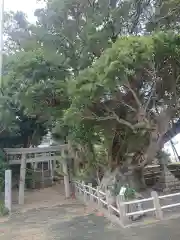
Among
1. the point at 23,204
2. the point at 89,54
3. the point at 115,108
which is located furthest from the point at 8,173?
the point at 89,54

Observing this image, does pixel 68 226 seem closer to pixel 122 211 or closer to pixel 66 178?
pixel 122 211

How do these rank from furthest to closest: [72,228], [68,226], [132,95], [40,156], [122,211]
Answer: [40,156] → [132,95] → [68,226] → [72,228] → [122,211]

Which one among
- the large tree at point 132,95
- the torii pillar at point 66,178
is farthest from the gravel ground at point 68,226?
the large tree at point 132,95

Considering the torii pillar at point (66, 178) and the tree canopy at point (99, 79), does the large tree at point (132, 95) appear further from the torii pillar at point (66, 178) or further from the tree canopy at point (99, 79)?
the torii pillar at point (66, 178)

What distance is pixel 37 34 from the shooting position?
14.0 metres

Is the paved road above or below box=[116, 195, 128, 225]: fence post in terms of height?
below

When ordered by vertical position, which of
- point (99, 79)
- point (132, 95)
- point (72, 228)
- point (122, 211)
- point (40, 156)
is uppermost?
point (132, 95)

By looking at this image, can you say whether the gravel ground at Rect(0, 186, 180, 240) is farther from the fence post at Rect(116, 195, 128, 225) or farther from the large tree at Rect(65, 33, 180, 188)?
the large tree at Rect(65, 33, 180, 188)

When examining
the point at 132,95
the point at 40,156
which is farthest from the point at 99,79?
the point at 40,156

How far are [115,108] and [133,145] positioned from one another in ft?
6.23

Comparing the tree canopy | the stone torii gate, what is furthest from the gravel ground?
the tree canopy

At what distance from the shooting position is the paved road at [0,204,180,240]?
24.1ft

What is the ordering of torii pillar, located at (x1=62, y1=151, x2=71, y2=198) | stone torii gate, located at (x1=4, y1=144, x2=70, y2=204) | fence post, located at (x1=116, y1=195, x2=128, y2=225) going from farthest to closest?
torii pillar, located at (x1=62, y1=151, x2=71, y2=198) < stone torii gate, located at (x1=4, y1=144, x2=70, y2=204) < fence post, located at (x1=116, y1=195, x2=128, y2=225)

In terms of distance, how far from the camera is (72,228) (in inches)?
352
